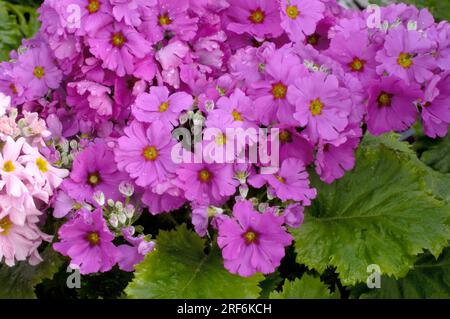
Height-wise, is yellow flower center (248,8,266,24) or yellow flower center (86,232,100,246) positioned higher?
yellow flower center (248,8,266,24)

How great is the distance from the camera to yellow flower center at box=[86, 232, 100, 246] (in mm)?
1578

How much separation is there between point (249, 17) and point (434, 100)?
54cm

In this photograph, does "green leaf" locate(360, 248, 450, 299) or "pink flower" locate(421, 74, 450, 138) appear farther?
"green leaf" locate(360, 248, 450, 299)

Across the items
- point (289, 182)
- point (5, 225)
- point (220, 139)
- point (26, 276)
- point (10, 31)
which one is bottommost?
point (10, 31)

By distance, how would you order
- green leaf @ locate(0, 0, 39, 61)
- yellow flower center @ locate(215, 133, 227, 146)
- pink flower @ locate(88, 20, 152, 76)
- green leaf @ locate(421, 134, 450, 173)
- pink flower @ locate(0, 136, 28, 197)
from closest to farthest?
pink flower @ locate(0, 136, 28, 197) < yellow flower center @ locate(215, 133, 227, 146) < pink flower @ locate(88, 20, 152, 76) < green leaf @ locate(421, 134, 450, 173) < green leaf @ locate(0, 0, 39, 61)

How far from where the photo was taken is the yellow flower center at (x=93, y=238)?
1.58 m

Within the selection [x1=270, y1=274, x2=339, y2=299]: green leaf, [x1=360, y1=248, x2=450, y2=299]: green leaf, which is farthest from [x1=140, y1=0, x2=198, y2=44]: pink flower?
[x1=360, y1=248, x2=450, y2=299]: green leaf

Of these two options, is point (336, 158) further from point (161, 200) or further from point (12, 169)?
point (12, 169)

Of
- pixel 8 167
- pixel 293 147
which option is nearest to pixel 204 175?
pixel 293 147

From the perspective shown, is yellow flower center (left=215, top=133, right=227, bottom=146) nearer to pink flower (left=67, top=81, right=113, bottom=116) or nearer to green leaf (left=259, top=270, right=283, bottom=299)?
pink flower (left=67, top=81, right=113, bottom=116)

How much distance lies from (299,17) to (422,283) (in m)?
0.85

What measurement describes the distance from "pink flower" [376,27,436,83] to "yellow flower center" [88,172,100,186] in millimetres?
746

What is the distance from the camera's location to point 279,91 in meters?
1.61

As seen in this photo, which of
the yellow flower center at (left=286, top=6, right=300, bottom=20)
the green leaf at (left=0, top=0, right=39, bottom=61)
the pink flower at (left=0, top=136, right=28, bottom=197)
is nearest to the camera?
the pink flower at (left=0, top=136, right=28, bottom=197)
